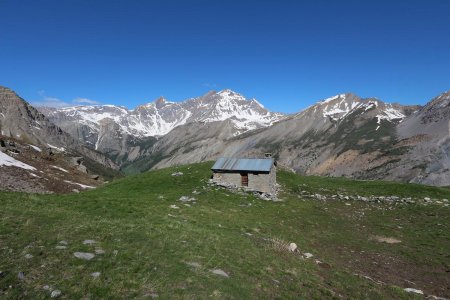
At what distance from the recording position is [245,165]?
156ft

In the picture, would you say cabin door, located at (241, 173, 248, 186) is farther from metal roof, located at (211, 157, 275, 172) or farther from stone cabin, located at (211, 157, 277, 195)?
metal roof, located at (211, 157, 275, 172)

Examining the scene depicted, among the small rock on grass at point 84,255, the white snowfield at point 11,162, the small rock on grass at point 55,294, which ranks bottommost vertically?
the small rock on grass at point 55,294

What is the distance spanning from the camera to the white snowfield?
159 feet

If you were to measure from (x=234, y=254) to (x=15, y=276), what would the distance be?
10341 mm

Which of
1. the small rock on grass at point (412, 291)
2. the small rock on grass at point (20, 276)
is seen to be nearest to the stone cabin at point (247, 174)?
the small rock on grass at point (412, 291)

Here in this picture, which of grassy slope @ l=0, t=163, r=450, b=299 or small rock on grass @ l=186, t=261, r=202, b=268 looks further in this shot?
small rock on grass @ l=186, t=261, r=202, b=268

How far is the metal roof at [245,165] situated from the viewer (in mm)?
46031

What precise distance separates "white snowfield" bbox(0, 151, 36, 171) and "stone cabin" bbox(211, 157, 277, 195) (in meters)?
27.3

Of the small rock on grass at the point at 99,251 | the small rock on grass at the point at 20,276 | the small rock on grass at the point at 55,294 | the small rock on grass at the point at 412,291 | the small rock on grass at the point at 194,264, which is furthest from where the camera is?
the small rock on grass at the point at 412,291

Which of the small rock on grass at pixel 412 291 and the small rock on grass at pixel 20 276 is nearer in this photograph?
the small rock on grass at pixel 20 276

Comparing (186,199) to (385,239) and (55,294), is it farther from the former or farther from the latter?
(55,294)

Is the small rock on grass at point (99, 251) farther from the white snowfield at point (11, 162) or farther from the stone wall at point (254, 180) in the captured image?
the white snowfield at point (11, 162)

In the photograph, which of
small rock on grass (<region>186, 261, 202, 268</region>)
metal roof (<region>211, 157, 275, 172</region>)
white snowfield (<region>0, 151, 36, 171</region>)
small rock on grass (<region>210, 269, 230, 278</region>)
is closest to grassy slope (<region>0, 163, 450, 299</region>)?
small rock on grass (<region>186, 261, 202, 268</region>)

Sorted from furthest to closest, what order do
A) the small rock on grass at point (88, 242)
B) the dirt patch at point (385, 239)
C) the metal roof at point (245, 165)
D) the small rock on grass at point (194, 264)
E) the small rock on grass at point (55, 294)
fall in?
the metal roof at point (245, 165) < the dirt patch at point (385, 239) < the small rock on grass at point (88, 242) < the small rock on grass at point (194, 264) < the small rock on grass at point (55, 294)
